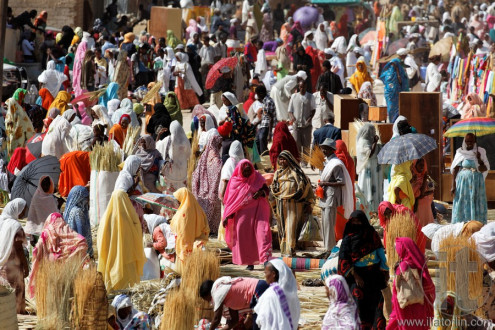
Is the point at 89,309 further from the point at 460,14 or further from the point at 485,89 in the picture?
the point at 460,14

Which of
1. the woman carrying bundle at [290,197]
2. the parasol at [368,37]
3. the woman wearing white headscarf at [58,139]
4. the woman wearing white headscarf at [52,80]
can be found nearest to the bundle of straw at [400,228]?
Answer: the woman carrying bundle at [290,197]

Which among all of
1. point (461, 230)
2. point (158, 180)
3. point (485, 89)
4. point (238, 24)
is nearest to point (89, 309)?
point (461, 230)

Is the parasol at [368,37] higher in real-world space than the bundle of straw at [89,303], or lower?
higher

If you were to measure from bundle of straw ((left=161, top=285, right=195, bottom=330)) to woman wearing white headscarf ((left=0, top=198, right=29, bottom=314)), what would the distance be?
178 cm

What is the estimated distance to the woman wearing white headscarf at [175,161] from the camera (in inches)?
528

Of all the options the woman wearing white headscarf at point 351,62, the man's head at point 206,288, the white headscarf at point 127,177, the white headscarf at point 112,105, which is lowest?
the man's head at point 206,288

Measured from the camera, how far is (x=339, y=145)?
12133 mm

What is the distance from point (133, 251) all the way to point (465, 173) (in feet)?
13.0

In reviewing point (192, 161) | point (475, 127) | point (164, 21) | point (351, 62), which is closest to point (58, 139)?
point (192, 161)

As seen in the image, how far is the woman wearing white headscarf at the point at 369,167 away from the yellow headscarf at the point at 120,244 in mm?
3772

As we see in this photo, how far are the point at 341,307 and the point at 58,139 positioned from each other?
7.30 meters

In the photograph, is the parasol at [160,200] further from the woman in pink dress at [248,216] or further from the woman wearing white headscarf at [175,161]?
the woman wearing white headscarf at [175,161]

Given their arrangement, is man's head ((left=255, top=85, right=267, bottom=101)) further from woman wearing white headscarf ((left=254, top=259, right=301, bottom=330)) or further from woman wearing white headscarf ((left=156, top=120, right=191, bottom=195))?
woman wearing white headscarf ((left=254, top=259, right=301, bottom=330))

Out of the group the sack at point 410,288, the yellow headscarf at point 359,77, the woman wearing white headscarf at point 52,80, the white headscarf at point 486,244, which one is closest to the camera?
the sack at point 410,288
